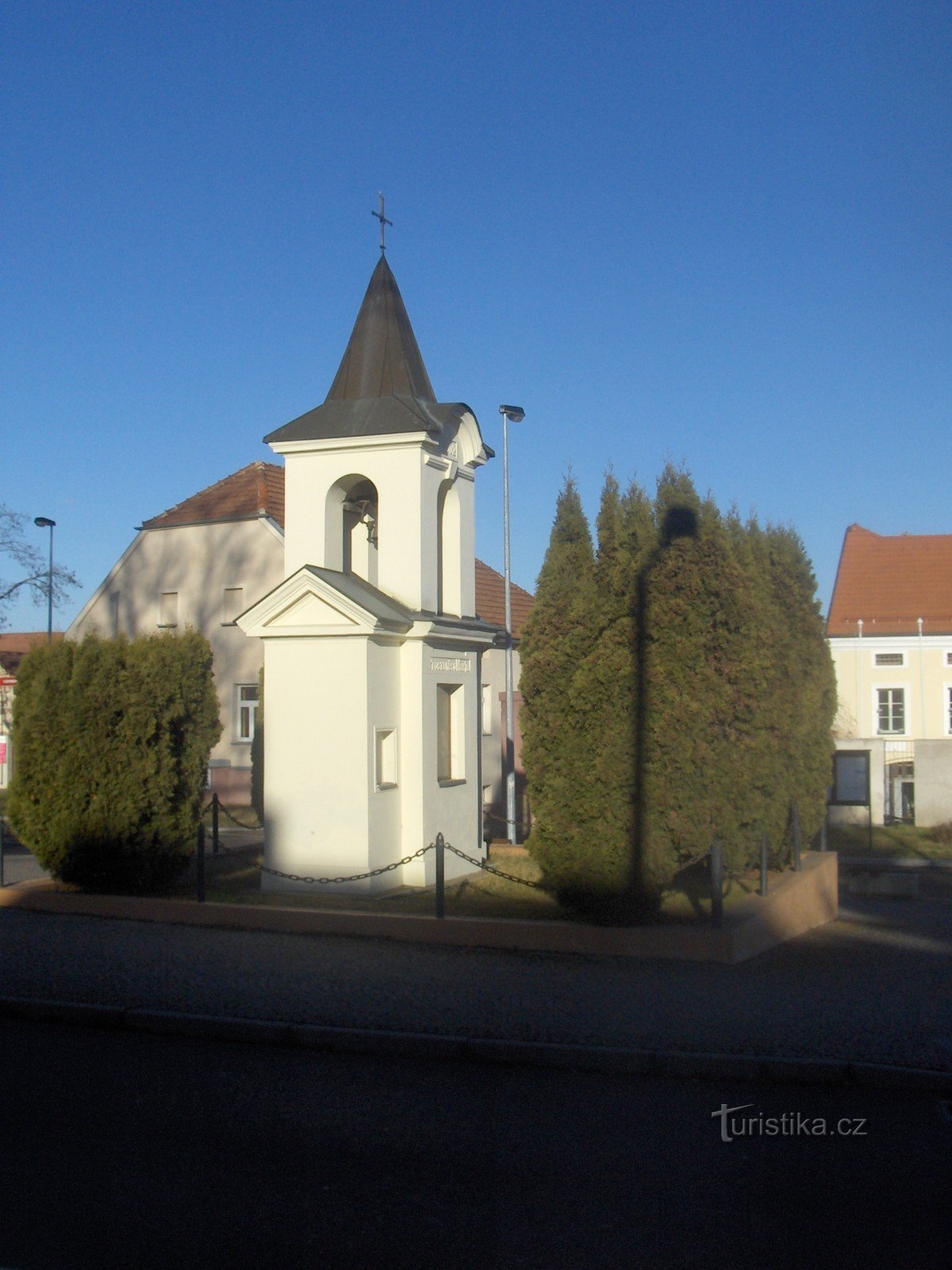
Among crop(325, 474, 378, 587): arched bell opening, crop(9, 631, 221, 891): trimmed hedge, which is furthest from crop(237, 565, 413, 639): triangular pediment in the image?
crop(325, 474, 378, 587): arched bell opening

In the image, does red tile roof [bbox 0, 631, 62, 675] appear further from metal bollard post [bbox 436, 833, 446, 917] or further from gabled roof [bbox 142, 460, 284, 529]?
metal bollard post [bbox 436, 833, 446, 917]

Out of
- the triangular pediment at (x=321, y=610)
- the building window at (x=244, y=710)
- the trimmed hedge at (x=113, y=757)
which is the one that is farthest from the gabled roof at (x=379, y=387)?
the building window at (x=244, y=710)

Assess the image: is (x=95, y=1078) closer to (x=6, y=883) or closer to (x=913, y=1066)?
(x=913, y=1066)

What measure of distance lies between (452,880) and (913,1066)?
825cm

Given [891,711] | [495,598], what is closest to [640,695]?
[495,598]

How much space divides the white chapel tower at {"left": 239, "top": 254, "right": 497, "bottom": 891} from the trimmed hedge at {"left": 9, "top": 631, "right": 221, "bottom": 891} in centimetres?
106

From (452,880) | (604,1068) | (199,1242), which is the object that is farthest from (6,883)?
(199,1242)

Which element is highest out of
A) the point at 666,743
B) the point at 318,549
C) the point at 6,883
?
the point at 318,549

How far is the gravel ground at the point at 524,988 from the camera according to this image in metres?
8.18

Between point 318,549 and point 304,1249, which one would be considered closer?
point 304,1249

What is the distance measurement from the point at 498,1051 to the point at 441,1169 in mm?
2183

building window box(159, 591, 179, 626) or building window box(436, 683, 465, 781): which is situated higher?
building window box(159, 591, 179, 626)

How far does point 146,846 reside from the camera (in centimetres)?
1320
